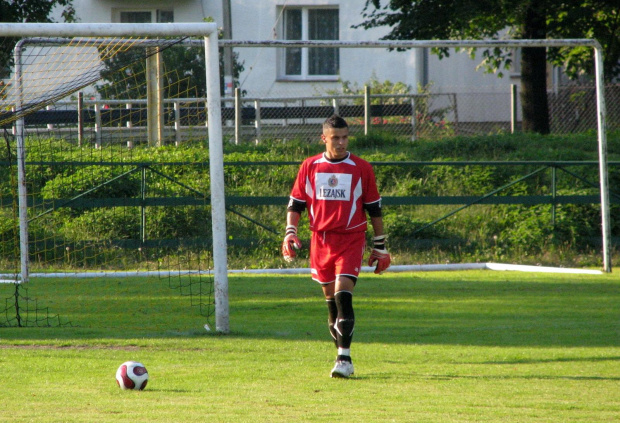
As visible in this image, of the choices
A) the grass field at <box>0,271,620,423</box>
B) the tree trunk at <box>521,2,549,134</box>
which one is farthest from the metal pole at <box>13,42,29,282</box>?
the tree trunk at <box>521,2,549,134</box>

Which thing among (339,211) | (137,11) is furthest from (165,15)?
(339,211)

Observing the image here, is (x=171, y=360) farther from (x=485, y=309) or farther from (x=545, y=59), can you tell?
(x=545, y=59)

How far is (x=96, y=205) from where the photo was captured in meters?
14.5

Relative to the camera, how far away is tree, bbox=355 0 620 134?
18.9 metres

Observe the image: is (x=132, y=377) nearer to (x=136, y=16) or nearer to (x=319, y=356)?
(x=319, y=356)

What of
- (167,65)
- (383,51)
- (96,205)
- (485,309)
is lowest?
(485,309)

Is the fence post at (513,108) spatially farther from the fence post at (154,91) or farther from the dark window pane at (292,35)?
the fence post at (154,91)

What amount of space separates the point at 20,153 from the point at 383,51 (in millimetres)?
16656

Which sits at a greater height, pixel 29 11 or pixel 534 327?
pixel 29 11

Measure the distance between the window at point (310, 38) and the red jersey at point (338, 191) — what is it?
→ 2064 cm

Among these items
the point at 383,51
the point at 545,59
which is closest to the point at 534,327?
the point at 545,59

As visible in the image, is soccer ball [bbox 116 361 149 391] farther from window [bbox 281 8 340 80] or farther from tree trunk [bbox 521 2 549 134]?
window [bbox 281 8 340 80]

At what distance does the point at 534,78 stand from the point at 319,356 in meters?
14.8

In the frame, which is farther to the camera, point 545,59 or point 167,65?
point 545,59
